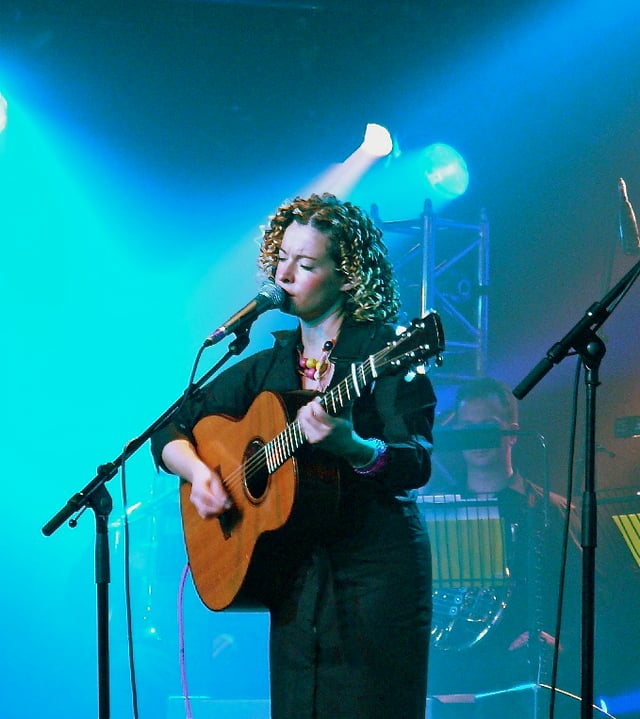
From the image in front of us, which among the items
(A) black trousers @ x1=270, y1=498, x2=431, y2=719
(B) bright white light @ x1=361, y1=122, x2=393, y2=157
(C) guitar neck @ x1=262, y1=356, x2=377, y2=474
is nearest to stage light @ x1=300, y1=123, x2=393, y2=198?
(B) bright white light @ x1=361, y1=122, x2=393, y2=157

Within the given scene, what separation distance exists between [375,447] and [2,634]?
15.0ft

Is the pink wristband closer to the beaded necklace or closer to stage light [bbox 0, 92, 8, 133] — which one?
the beaded necklace

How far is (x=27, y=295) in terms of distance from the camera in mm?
6074

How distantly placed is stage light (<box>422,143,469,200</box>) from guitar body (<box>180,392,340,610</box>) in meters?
3.69

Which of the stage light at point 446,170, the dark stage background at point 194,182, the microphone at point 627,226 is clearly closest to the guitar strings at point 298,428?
the dark stage background at point 194,182

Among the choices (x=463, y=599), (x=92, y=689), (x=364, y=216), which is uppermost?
(x=364, y=216)

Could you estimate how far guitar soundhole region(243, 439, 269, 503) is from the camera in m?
2.60

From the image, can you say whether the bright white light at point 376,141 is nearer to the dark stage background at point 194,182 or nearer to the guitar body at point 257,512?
the dark stage background at point 194,182

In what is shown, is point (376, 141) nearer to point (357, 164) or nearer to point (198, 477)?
point (357, 164)

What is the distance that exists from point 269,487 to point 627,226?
12.7ft

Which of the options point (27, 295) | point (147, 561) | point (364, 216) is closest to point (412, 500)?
point (364, 216)

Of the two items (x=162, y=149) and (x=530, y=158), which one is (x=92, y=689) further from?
(x=530, y=158)

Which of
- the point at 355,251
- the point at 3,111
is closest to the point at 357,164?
the point at 3,111

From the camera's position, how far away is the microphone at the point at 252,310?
259 centimetres
